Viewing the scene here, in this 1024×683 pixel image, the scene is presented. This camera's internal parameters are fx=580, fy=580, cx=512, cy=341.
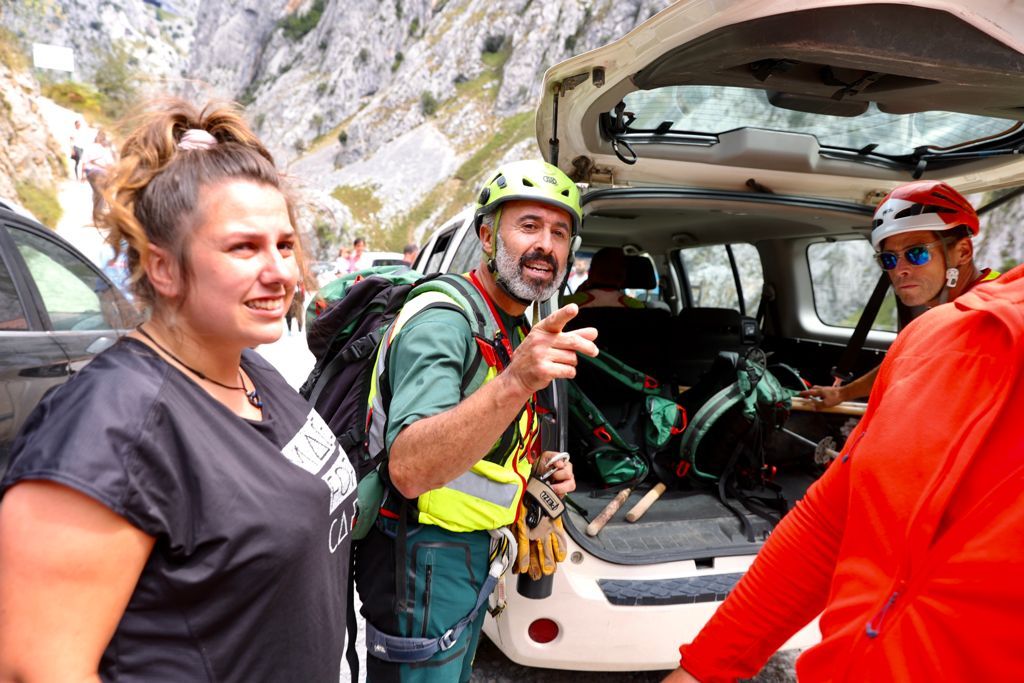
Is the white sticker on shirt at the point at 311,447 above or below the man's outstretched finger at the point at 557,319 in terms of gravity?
below

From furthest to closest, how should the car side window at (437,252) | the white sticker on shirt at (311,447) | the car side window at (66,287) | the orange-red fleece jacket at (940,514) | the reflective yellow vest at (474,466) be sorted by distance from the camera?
the car side window at (437,252) → the car side window at (66,287) → the reflective yellow vest at (474,466) → the white sticker on shirt at (311,447) → the orange-red fleece jacket at (940,514)

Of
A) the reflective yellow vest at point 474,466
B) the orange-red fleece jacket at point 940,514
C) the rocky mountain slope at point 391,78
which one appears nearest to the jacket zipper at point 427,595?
the reflective yellow vest at point 474,466

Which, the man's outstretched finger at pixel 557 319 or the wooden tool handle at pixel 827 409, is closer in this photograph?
the man's outstretched finger at pixel 557 319

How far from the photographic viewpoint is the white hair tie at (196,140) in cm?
109

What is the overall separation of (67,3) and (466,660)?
444 ft

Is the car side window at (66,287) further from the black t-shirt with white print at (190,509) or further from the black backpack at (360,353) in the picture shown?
the black t-shirt with white print at (190,509)

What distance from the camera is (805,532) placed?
1196mm

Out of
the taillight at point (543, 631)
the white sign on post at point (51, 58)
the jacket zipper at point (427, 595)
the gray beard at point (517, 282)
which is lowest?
the taillight at point (543, 631)

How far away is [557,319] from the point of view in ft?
4.34

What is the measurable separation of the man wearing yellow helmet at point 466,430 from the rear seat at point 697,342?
2514 millimetres

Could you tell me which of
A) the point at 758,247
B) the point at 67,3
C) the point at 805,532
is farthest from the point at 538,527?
the point at 67,3

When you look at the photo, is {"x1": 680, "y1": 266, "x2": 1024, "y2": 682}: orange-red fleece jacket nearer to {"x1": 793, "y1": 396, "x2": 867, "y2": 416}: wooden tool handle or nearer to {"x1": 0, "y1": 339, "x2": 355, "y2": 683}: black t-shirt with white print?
{"x1": 0, "y1": 339, "x2": 355, "y2": 683}: black t-shirt with white print

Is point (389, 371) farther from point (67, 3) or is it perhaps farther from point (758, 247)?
point (67, 3)

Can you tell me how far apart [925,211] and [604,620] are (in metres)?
2.27
